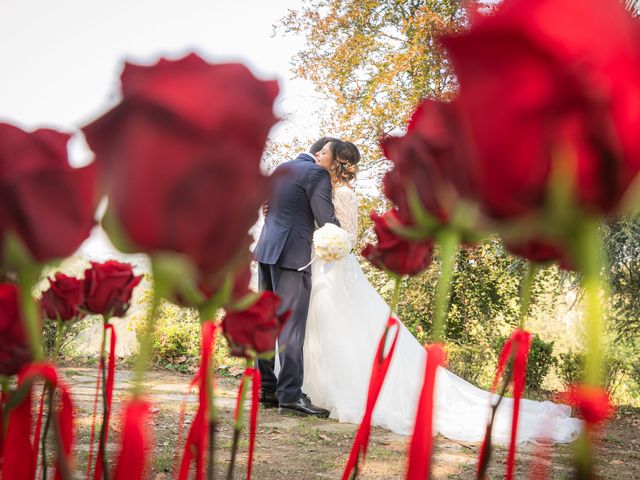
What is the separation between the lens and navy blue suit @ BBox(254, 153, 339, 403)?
4098mm

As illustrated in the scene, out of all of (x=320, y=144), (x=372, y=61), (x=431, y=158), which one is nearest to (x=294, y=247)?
(x=320, y=144)

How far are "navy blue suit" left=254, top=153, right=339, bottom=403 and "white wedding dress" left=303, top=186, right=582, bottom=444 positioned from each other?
1.28 feet

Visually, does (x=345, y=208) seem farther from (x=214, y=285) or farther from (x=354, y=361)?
(x=214, y=285)

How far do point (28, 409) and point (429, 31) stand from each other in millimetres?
8645

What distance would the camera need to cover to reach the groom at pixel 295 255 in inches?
161

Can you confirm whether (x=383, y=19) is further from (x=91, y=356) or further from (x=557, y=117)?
(x=557, y=117)

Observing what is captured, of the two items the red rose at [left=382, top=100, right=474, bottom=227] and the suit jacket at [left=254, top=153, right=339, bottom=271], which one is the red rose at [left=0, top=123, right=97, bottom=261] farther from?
the suit jacket at [left=254, top=153, right=339, bottom=271]

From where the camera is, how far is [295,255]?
418cm

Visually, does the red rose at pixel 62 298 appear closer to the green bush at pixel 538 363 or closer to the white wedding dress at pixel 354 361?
the white wedding dress at pixel 354 361

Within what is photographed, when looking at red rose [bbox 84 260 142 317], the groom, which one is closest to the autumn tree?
the groom

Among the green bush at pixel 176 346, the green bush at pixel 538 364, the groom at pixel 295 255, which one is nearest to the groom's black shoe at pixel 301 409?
the groom at pixel 295 255

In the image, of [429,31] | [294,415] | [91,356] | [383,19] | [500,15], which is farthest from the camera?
[383,19]

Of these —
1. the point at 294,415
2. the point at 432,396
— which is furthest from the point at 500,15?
the point at 294,415

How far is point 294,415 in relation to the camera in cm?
Answer: 421
